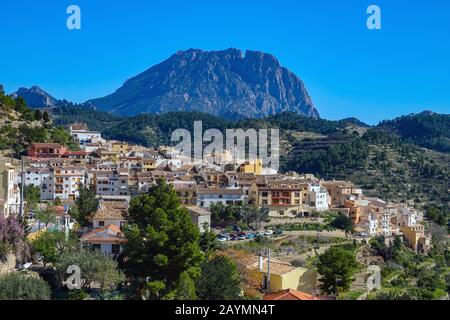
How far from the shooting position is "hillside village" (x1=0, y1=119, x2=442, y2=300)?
2650 cm

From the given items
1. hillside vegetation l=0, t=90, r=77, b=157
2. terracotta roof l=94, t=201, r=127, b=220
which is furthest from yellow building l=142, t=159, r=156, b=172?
terracotta roof l=94, t=201, r=127, b=220

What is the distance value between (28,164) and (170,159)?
504 inches

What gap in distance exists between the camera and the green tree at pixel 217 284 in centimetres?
1466

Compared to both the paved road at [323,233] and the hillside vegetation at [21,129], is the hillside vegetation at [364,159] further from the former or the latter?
the hillside vegetation at [21,129]

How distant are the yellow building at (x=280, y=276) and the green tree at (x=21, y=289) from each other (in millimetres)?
8024

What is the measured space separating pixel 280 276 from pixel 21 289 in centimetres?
878

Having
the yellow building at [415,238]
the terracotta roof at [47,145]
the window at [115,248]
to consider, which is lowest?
the yellow building at [415,238]

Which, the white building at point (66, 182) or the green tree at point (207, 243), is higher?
the white building at point (66, 182)

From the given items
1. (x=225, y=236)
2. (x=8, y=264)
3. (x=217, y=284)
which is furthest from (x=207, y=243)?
(x=225, y=236)

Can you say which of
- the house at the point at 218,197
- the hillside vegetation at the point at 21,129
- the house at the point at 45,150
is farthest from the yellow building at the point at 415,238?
the hillside vegetation at the point at 21,129

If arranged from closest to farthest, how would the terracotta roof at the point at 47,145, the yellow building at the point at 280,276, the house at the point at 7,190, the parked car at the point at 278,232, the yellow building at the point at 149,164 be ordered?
1. the yellow building at the point at 280,276
2. the house at the point at 7,190
3. the parked car at the point at 278,232
4. the terracotta roof at the point at 47,145
5. the yellow building at the point at 149,164

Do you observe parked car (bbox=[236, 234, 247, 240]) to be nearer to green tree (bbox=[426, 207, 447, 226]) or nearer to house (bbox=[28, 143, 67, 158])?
house (bbox=[28, 143, 67, 158])

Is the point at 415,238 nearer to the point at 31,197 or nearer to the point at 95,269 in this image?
the point at 31,197
